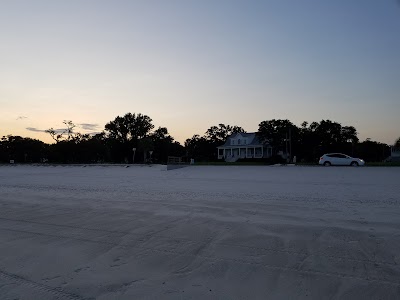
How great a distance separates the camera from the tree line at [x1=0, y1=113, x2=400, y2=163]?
2376 inches

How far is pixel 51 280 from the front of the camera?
4.00 m

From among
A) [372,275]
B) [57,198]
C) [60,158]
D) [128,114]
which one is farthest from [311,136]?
[372,275]

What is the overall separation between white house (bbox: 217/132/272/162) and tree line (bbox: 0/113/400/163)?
11.0 ft

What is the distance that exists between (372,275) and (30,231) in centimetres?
581

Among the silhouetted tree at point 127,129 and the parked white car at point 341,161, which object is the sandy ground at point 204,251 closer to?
the parked white car at point 341,161

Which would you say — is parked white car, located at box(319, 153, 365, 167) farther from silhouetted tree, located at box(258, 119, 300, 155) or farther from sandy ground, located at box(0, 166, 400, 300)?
silhouetted tree, located at box(258, 119, 300, 155)

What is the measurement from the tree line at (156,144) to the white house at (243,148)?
3351 millimetres

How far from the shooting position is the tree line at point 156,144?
60.3 m

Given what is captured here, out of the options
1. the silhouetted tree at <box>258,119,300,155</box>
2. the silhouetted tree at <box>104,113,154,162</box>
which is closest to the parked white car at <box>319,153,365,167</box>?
the silhouetted tree at <box>258,119,300,155</box>

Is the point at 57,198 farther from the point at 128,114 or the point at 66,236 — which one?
the point at 128,114

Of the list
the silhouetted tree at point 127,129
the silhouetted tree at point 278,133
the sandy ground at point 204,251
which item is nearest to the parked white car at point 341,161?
the sandy ground at point 204,251

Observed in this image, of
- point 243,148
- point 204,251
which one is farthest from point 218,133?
point 204,251

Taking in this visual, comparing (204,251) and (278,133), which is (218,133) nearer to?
(278,133)

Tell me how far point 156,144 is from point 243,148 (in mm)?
21293
